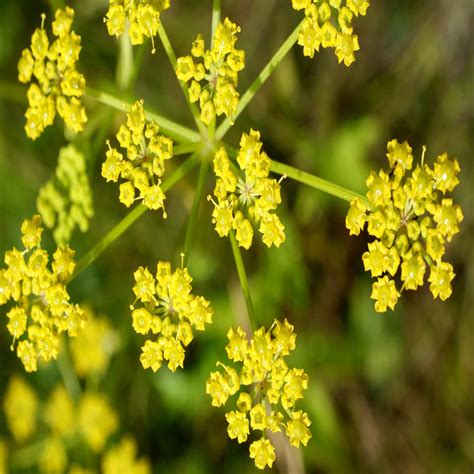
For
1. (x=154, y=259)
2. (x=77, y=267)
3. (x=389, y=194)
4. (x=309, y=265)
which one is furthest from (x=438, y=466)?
(x=77, y=267)

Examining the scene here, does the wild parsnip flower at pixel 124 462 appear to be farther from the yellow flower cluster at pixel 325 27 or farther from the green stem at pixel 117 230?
the yellow flower cluster at pixel 325 27

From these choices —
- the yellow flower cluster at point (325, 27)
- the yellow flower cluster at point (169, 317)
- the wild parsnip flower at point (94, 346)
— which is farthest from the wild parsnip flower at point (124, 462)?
the yellow flower cluster at point (325, 27)

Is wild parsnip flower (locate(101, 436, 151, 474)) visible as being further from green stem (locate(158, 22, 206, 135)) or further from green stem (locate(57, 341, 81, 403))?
green stem (locate(158, 22, 206, 135))

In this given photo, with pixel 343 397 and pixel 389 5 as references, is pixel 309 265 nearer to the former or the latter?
pixel 343 397

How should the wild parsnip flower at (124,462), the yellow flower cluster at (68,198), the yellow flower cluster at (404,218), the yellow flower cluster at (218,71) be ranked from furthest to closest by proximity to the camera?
the wild parsnip flower at (124,462), the yellow flower cluster at (68,198), the yellow flower cluster at (218,71), the yellow flower cluster at (404,218)

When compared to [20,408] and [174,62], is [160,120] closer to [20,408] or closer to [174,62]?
[174,62]

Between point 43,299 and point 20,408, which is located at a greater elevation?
point 20,408

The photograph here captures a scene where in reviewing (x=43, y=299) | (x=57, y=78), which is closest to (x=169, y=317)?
(x=43, y=299)
